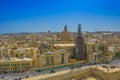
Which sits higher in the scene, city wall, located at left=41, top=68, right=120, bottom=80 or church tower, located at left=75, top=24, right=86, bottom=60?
church tower, located at left=75, top=24, right=86, bottom=60

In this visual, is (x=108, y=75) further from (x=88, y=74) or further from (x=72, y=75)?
(x=72, y=75)

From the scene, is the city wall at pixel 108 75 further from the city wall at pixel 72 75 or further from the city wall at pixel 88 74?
the city wall at pixel 72 75

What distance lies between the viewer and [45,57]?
31.6m

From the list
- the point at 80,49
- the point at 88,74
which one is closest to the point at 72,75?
the point at 88,74

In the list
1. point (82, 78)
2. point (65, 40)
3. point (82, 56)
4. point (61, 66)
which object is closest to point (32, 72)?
point (61, 66)

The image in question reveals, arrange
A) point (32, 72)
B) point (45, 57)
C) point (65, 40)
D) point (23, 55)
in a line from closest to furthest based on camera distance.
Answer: point (32, 72)
point (45, 57)
point (23, 55)
point (65, 40)

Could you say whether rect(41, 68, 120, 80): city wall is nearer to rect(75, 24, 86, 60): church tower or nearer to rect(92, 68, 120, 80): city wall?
rect(92, 68, 120, 80): city wall

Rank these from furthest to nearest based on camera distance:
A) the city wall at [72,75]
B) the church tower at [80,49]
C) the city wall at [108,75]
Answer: the church tower at [80,49] < the city wall at [72,75] < the city wall at [108,75]

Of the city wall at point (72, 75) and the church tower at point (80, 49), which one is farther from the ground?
the church tower at point (80, 49)

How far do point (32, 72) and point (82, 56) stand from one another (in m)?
11.6

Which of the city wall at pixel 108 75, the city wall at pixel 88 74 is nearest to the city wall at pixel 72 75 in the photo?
the city wall at pixel 88 74

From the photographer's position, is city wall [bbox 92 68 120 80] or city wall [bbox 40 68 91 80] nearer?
city wall [bbox 92 68 120 80]

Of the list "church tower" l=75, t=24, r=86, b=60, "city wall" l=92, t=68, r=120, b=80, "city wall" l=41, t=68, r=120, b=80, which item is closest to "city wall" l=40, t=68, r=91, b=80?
"city wall" l=41, t=68, r=120, b=80

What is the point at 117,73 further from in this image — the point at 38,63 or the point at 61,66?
the point at 38,63
